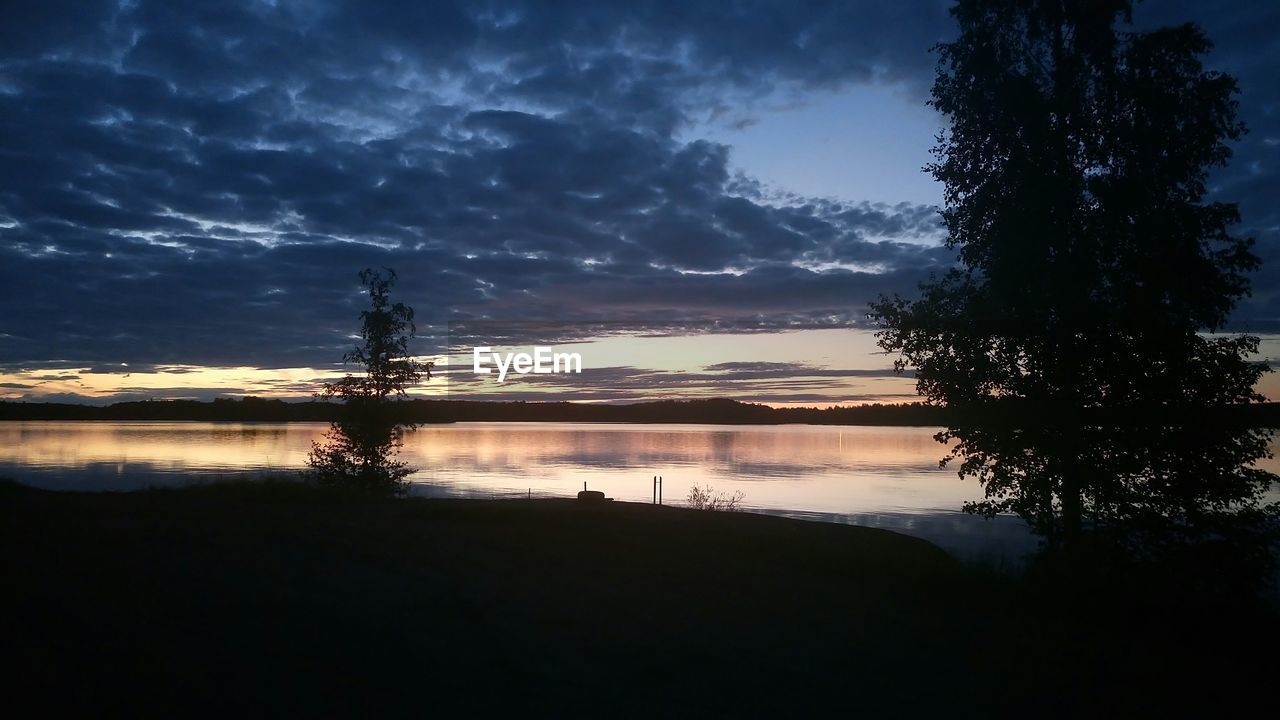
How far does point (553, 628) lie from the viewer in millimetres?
9156

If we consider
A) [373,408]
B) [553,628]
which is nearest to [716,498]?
[373,408]

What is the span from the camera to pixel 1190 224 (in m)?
14.3

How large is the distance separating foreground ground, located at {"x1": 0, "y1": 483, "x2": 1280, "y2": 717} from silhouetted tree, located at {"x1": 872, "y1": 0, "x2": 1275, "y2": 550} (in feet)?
7.46

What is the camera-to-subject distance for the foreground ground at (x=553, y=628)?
6.96 m

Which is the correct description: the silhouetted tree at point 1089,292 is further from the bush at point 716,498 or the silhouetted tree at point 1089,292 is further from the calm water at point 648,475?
the bush at point 716,498

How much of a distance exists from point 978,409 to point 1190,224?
188 inches

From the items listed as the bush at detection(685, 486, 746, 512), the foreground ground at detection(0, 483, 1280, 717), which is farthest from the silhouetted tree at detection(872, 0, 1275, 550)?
the bush at detection(685, 486, 746, 512)

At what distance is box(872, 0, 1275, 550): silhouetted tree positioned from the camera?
1431cm

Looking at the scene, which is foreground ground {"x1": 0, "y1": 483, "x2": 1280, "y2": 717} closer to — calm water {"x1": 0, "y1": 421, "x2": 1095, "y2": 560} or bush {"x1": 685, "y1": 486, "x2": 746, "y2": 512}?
calm water {"x1": 0, "y1": 421, "x2": 1095, "y2": 560}

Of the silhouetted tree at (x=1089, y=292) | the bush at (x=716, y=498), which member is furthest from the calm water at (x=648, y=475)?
the silhouetted tree at (x=1089, y=292)

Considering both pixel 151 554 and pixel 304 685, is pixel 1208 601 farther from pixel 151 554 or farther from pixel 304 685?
pixel 151 554

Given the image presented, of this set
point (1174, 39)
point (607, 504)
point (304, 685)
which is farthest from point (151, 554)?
point (1174, 39)

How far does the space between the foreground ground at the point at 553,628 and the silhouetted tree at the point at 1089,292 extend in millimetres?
2273

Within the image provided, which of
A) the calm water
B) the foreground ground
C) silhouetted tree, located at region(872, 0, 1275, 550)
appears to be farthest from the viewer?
the calm water
